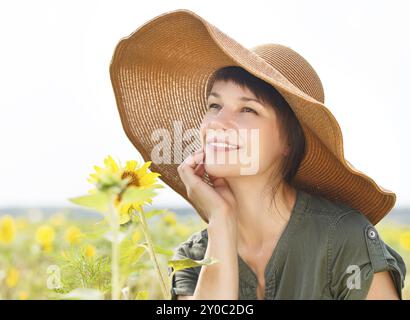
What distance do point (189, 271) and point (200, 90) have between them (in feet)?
1.87

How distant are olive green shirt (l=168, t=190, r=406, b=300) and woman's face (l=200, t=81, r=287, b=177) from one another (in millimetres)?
186

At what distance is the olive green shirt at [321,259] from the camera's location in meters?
1.54

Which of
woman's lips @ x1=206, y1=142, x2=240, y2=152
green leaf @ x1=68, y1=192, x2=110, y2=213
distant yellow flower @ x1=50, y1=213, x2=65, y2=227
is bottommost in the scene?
green leaf @ x1=68, y1=192, x2=110, y2=213

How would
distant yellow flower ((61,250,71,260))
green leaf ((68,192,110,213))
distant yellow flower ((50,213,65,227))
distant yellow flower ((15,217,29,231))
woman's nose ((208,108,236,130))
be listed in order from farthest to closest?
distant yellow flower ((50,213,65,227))
distant yellow flower ((15,217,29,231))
woman's nose ((208,108,236,130))
distant yellow flower ((61,250,71,260))
green leaf ((68,192,110,213))

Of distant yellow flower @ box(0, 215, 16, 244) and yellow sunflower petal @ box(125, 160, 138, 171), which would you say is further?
distant yellow flower @ box(0, 215, 16, 244)

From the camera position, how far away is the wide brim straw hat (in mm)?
1566

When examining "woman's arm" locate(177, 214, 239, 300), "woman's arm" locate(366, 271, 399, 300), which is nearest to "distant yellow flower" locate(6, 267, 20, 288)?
"woman's arm" locate(177, 214, 239, 300)

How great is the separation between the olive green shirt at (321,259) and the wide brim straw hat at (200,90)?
0.08 m

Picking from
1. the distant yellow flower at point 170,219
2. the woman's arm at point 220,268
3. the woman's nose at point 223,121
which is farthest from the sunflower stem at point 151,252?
the distant yellow flower at point 170,219

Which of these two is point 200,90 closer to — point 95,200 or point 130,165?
point 130,165

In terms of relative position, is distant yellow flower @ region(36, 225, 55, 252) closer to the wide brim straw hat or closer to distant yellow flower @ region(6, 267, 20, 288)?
distant yellow flower @ region(6, 267, 20, 288)

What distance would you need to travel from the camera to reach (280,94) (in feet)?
5.55

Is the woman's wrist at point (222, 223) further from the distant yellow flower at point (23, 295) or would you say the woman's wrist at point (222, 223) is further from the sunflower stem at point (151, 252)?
the distant yellow flower at point (23, 295)
